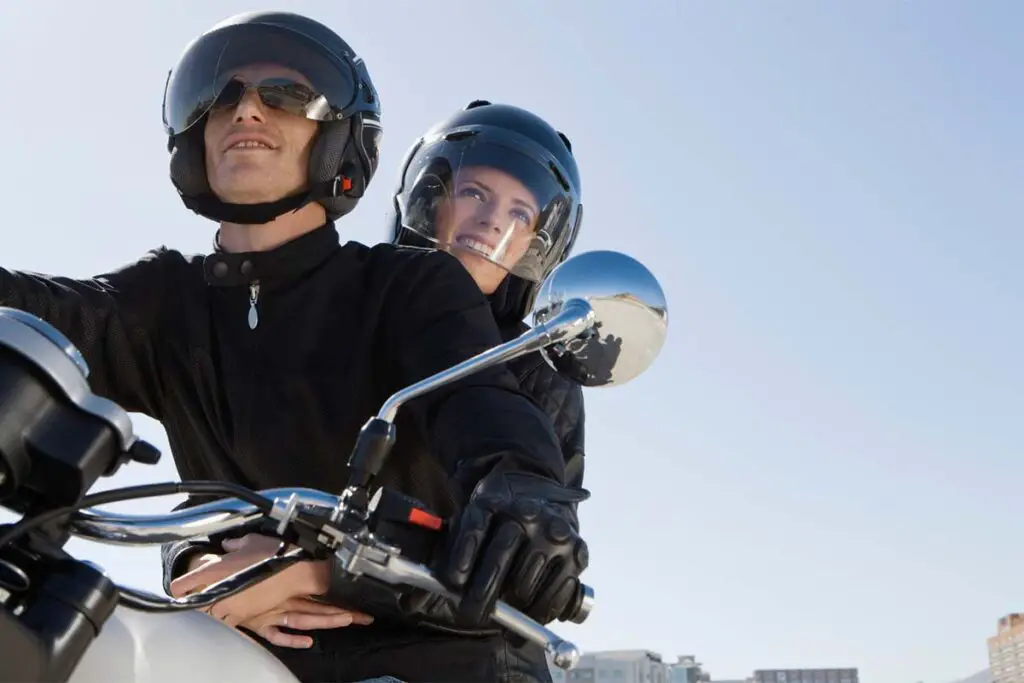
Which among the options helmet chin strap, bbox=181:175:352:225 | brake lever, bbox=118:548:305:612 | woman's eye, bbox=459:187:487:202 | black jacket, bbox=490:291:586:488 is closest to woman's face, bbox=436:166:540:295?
woman's eye, bbox=459:187:487:202

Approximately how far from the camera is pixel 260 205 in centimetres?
282

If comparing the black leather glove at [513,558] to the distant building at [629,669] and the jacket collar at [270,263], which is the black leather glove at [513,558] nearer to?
the jacket collar at [270,263]

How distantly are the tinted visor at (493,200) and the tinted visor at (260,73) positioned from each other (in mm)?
1231

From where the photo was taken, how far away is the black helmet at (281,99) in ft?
9.28

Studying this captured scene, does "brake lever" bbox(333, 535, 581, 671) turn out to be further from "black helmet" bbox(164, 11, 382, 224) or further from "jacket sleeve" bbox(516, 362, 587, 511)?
"jacket sleeve" bbox(516, 362, 587, 511)

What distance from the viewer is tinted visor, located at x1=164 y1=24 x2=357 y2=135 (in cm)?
282

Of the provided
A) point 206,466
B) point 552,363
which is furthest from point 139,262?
point 552,363

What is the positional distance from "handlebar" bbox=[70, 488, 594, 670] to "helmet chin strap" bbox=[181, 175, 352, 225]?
1.45 m

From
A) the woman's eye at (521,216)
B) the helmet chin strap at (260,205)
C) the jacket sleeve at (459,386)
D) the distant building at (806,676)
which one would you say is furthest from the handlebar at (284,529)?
the distant building at (806,676)

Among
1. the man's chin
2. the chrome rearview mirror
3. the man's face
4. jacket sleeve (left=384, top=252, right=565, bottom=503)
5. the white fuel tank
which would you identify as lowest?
the white fuel tank

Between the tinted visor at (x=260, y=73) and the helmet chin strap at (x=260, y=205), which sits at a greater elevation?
the tinted visor at (x=260, y=73)

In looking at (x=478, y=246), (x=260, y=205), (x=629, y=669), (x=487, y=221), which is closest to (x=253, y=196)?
(x=260, y=205)

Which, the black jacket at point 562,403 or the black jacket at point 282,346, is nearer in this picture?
the black jacket at point 282,346

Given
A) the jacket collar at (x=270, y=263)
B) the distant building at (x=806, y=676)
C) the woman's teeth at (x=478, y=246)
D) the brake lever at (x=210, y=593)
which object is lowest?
the brake lever at (x=210, y=593)
